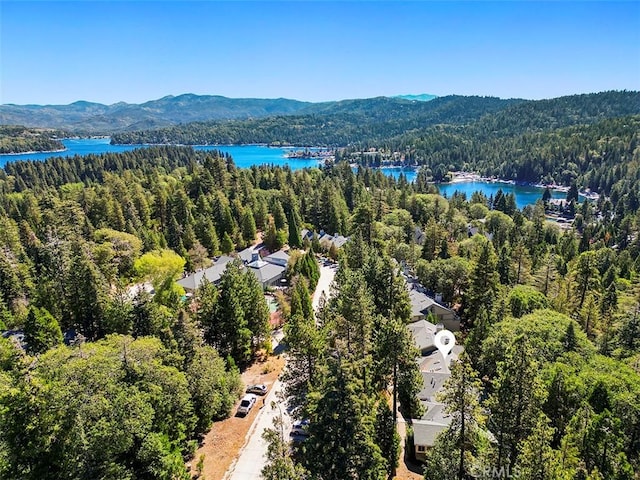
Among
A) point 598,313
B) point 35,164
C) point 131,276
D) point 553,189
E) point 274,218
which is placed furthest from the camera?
point 553,189

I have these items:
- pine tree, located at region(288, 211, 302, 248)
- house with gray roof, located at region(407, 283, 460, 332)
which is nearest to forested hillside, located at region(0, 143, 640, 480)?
pine tree, located at region(288, 211, 302, 248)

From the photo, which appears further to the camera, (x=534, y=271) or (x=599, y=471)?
(x=534, y=271)

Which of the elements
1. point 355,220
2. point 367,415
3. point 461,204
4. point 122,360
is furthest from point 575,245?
point 122,360

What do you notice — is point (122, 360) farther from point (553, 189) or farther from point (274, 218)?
point (553, 189)

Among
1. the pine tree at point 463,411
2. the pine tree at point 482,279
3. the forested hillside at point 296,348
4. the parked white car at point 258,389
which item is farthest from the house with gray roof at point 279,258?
the pine tree at point 463,411

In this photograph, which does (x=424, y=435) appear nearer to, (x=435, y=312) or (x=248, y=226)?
(x=435, y=312)

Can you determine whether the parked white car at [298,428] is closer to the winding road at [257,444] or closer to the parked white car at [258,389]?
the winding road at [257,444]
